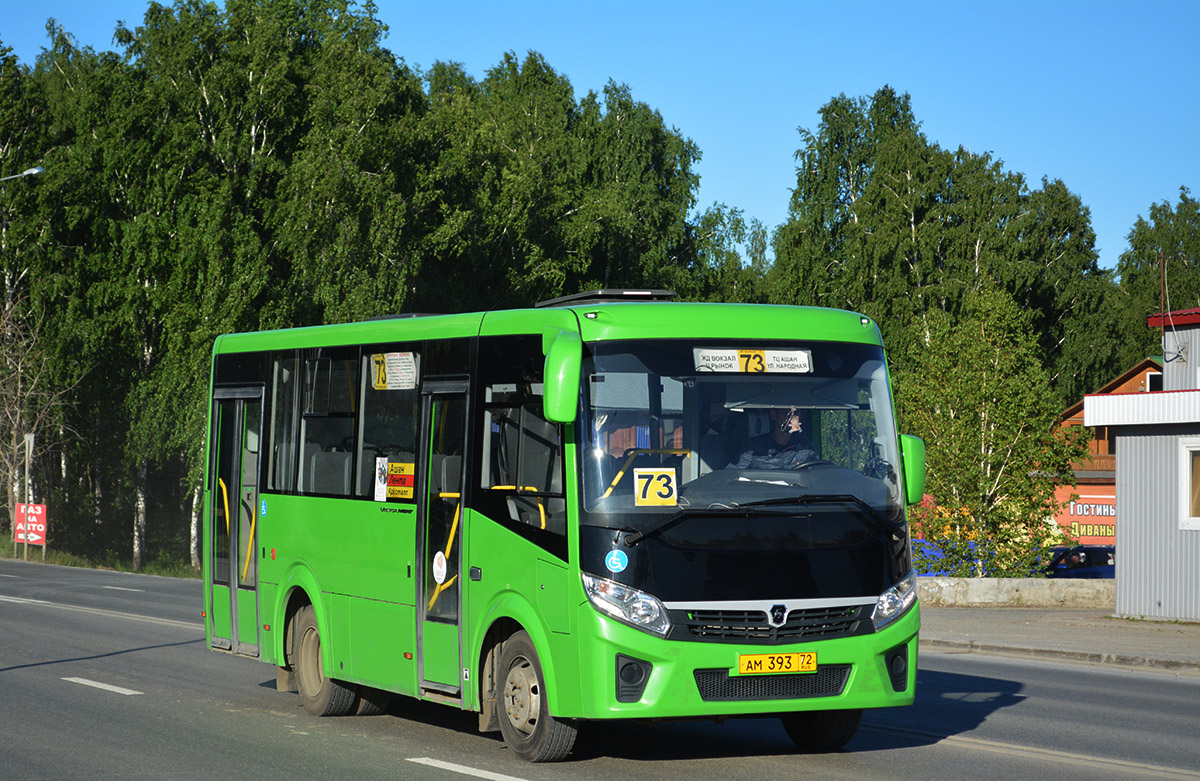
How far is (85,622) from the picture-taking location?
21406 millimetres

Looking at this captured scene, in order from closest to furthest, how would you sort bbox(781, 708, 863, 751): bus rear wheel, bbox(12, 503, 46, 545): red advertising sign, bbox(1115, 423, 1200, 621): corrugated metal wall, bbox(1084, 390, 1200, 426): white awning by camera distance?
bbox(781, 708, 863, 751): bus rear wheel, bbox(1084, 390, 1200, 426): white awning, bbox(1115, 423, 1200, 621): corrugated metal wall, bbox(12, 503, 46, 545): red advertising sign

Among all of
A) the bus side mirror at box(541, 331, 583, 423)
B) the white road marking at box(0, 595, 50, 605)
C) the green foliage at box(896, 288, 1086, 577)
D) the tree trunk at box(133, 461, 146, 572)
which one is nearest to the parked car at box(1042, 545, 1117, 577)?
the green foliage at box(896, 288, 1086, 577)

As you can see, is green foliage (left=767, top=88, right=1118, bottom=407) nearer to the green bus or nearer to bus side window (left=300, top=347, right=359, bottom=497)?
bus side window (left=300, top=347, right=359, bottom=497)

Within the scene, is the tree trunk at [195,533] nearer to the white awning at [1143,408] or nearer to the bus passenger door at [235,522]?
the white awning at [1143,408]

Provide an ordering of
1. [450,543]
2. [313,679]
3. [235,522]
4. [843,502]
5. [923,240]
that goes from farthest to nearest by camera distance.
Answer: [923,240] → [235,522] → [313,679] → [450,543] → [843,502]

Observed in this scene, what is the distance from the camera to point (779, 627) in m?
8.94

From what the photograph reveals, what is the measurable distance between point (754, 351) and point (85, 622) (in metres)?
14.8

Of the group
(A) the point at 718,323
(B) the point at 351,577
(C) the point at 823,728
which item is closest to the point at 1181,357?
(C) the point at 823,728

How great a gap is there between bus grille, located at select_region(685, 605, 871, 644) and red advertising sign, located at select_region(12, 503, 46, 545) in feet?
129

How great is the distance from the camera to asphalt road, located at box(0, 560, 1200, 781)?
9242 mm

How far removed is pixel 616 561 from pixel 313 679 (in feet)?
14.3

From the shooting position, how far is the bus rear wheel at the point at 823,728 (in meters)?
9.94

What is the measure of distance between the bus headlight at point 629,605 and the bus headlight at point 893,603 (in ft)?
4.57

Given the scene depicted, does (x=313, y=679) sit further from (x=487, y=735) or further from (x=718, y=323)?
(x=718, y=323)
